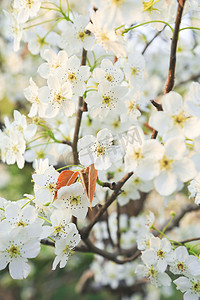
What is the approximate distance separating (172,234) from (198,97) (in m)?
2.07

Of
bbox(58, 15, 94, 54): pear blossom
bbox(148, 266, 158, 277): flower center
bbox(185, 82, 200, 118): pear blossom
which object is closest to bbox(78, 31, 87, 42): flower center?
bbox(58, 15, 94, 54): pear blossom

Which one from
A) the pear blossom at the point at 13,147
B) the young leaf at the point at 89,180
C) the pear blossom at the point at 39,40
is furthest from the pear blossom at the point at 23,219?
the pear blossom at the point at 39,40

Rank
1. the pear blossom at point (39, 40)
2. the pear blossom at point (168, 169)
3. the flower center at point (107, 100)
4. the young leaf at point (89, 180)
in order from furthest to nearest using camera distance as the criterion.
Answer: the pear blossom at point (39, 40)
the flower center at point (107, 100)
the young leaf at point (89, 180)
the pear blossom at point (168, 169)

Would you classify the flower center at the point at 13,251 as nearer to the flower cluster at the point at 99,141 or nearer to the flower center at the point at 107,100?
the flower cluster at the point at 99,141

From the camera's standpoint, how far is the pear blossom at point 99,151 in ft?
2.79

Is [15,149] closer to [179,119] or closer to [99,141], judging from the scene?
[99,141]

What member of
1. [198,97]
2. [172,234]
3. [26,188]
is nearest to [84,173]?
[198,97]

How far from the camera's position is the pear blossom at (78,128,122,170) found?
0.85m

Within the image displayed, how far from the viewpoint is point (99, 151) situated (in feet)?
2.85

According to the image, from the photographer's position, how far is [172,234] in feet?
8.57

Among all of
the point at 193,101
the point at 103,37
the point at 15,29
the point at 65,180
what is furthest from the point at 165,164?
the point at 15,29

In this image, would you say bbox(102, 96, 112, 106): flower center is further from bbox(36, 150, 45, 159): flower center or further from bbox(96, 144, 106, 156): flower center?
bbox(36, 150, 45, 159): flower center

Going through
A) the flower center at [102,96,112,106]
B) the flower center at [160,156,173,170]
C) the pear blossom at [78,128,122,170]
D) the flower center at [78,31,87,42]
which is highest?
the flower center at [78,31,87,42]

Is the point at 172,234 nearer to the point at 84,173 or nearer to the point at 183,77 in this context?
the point at 183,77
